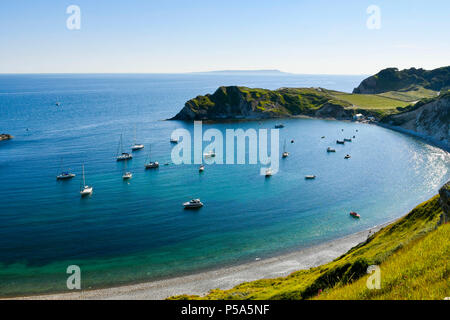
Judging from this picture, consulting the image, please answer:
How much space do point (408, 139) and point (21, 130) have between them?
19542 centimetres

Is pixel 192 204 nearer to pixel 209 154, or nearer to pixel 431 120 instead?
pixel 209 154

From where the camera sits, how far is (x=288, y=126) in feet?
611

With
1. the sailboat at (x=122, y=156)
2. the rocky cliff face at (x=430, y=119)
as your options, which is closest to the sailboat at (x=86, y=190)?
the sailboat at (x=122, y=156)

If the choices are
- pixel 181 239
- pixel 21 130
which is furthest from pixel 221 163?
pixel 21 130

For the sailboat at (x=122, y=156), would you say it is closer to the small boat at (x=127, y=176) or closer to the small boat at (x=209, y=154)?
the small boat at (x=127, y=176)

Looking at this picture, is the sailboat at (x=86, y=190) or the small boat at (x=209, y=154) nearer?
the sailboat at (x=86, y=190)

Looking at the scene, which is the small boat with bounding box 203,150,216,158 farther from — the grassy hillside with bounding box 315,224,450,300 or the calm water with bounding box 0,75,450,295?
the grassy hillside with bounding box 315,224,450,300

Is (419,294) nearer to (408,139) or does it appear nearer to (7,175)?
(7,175)

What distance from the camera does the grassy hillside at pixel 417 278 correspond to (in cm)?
1363

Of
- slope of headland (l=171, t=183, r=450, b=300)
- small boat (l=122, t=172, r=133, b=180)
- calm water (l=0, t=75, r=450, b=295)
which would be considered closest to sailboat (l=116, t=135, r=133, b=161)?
calm water (l=0, t=75, r=450, b=295)

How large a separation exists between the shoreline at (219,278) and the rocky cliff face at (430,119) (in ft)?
378

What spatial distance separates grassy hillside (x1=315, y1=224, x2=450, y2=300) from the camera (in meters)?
13.6

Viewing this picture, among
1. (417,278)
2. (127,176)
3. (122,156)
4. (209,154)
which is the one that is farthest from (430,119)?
(417,278)

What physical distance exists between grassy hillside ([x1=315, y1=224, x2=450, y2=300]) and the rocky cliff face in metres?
145
